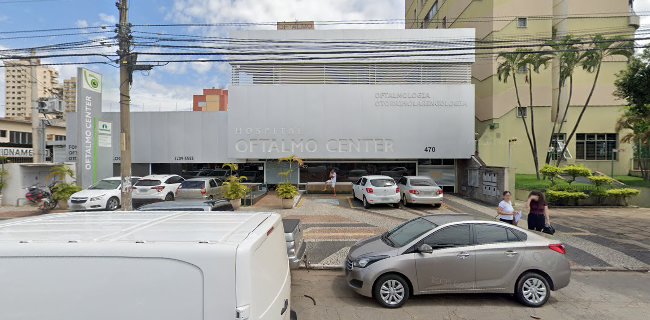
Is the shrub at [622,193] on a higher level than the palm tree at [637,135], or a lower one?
lower

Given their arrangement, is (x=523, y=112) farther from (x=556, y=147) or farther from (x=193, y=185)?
(x=193, y=185)

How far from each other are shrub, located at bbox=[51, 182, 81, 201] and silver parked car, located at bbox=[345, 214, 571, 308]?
48.1 feet

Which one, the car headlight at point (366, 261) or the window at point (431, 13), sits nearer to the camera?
the car headlight at point (366, 261)

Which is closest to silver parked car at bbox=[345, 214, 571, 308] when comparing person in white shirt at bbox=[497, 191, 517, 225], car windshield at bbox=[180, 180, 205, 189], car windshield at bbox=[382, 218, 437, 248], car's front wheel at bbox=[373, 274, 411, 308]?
car's front wheel at bbox=[373, 274, 411, 308]

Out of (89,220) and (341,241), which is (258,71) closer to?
(341,241)

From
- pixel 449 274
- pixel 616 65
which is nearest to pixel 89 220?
pixel 449 274

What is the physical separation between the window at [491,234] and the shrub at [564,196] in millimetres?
12444

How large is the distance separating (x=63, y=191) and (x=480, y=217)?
16.6 metres

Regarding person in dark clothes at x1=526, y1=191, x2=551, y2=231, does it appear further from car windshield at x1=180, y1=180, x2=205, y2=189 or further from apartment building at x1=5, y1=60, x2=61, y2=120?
apartment building at x1=5, y1=60, x2=61, y2=120

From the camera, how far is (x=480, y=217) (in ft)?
19.1

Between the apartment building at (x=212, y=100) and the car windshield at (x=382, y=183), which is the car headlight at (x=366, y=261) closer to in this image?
the car windshield at (x=382, y=183)

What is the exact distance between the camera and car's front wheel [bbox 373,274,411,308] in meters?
5.07

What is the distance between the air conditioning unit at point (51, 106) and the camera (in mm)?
19289

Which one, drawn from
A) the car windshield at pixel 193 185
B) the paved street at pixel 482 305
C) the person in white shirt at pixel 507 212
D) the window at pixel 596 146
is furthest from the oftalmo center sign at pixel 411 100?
the window at pixel 596 146
